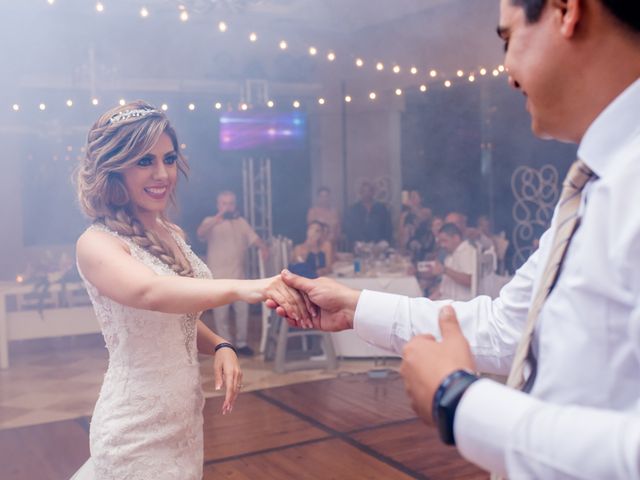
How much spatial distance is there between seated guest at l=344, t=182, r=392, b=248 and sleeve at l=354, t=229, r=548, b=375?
784 cm

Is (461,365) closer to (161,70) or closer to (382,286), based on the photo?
(382,286)

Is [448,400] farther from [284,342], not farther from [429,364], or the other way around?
[284,342]

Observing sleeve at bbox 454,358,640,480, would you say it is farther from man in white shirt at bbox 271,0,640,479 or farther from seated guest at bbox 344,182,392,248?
seated guest at bbox 344,182,392,248

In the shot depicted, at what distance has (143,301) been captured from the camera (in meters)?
1.69

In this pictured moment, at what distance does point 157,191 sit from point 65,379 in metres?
4.27

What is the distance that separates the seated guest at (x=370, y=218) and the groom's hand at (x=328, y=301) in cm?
762

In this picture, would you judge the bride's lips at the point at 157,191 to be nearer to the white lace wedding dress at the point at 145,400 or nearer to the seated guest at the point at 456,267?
the white lace wedding dress at the point at 145,400

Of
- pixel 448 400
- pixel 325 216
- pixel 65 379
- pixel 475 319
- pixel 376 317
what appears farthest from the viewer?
pixel 325 216

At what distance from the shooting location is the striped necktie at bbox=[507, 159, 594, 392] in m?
0.94

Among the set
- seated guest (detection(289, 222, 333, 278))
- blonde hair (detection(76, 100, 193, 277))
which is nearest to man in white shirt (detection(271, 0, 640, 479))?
blonde hair (detection(76, 100, 193, 277))

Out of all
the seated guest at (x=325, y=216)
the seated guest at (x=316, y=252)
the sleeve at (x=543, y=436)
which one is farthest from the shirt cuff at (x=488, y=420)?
the seated guest at (x=325, y=216)

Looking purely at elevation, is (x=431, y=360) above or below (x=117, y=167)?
below

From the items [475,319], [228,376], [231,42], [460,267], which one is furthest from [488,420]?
[231,42]

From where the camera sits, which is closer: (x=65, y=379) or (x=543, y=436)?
(x=543, y=436)
